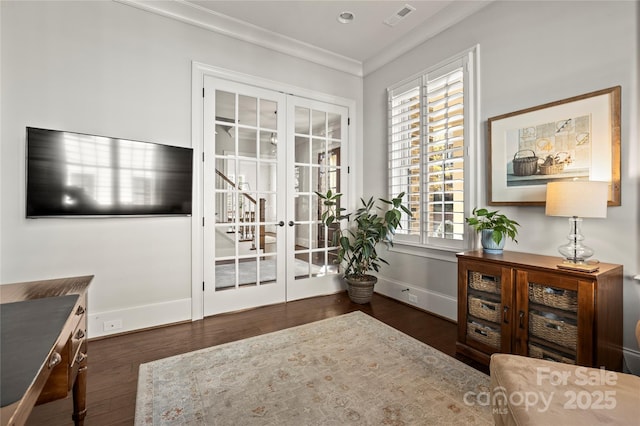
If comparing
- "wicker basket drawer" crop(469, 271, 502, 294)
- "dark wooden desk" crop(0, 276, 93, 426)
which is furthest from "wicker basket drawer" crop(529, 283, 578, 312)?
"dark wooden desk" crop(0, 276, 93, 426)

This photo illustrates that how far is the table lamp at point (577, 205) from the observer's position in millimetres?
1757

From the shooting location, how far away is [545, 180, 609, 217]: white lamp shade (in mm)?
1756

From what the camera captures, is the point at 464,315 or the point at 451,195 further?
the point at 451,195

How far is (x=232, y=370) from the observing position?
211 centimetres

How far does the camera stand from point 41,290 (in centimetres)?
150

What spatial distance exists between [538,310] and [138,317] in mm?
3278

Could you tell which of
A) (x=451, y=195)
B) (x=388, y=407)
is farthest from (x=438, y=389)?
(x=451, y=195)

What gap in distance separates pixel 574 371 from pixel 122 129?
3518 millimetres

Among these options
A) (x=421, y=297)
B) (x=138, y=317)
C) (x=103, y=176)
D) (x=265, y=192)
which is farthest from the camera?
(x=265, y=192)

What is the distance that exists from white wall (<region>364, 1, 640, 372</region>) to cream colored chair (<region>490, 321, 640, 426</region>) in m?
1.28

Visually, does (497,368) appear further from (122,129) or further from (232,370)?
(122,129)

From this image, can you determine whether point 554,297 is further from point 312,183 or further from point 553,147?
point 312,183

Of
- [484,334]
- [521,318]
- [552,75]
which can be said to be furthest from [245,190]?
[552,75]

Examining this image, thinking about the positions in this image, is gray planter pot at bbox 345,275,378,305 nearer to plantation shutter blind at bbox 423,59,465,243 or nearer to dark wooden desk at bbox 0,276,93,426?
plantation shutter blind at bbox 423,59,465,243
